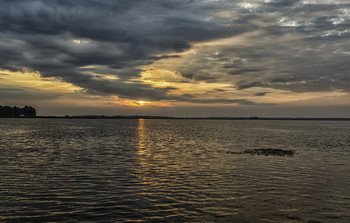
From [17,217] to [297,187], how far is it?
19696mm

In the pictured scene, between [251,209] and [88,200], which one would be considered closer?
[251,209]

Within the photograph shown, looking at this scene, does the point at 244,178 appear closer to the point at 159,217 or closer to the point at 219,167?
the point at 219,167

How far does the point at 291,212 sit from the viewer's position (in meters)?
15.4

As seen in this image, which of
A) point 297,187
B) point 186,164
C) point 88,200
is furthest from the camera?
point 186,164

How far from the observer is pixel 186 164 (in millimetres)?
31141

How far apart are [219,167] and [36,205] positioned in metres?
19.0

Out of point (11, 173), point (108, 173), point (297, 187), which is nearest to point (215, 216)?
point (297, 187)

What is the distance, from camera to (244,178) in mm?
23984

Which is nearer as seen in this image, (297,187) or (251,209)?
(251,209)

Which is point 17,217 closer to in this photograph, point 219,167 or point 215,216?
point 215,216

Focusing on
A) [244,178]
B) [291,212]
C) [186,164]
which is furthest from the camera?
[186,164]

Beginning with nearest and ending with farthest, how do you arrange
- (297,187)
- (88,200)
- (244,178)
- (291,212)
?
(291,212) → (88,200) → (297,187) → (244,178)

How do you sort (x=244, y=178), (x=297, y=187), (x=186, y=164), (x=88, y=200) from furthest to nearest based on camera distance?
(x=186, y=164), (x=244, y=178), (x=297, y=187), (x=88, y=200)

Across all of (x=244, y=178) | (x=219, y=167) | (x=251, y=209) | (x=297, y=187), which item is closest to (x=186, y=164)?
(x=219, y=167)
